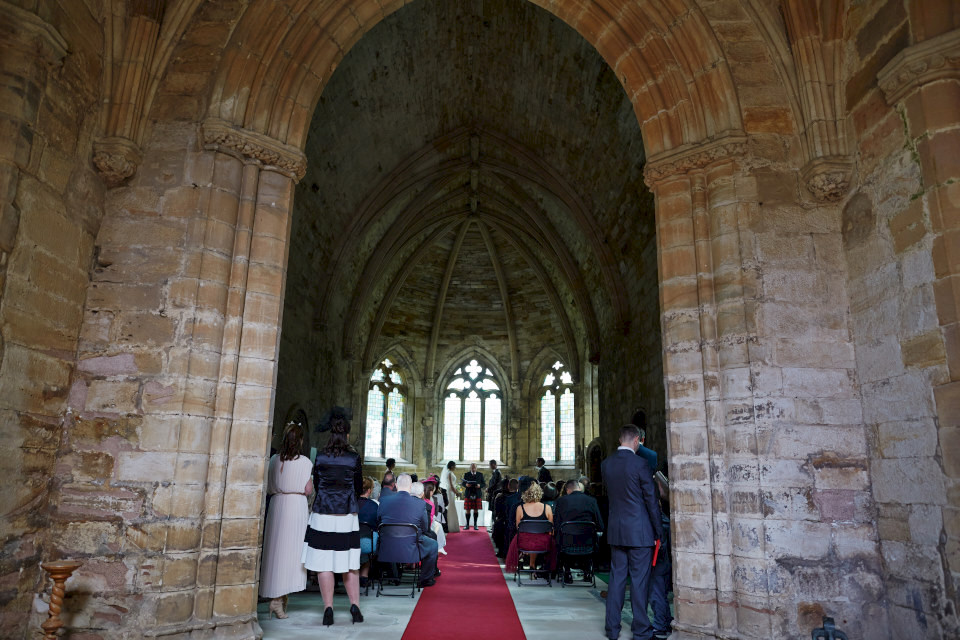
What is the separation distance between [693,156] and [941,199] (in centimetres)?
192

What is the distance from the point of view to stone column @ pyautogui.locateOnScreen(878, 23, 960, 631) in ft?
13.9

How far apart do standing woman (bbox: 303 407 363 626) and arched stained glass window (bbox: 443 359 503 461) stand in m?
15.4

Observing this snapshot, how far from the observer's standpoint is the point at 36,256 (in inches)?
186

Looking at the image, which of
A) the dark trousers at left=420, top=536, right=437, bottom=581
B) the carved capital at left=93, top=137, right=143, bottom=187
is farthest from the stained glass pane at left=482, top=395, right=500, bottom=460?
the carved capital at left=93, top=137, right=143, bottom=187

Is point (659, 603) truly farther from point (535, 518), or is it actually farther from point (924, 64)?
point (924, 64)

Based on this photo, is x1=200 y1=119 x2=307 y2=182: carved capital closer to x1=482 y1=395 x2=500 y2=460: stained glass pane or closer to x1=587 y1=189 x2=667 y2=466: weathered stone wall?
x1=587 y1=189 x2=667 y2=466: weathered stone wall

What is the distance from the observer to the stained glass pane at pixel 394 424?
20422 millimetres

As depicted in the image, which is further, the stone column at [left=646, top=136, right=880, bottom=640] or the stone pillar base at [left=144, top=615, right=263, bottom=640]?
the stone column at [left=646, top=136, right=880, bottom=640]

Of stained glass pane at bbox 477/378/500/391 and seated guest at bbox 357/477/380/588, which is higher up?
stained glass pane at bbox 477/378/500/391

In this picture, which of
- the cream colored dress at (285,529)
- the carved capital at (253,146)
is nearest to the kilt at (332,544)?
the cream colored dress at (285,529)

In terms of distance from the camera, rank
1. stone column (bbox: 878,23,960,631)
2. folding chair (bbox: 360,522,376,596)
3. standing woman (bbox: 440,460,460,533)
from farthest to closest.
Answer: standing woman (bbox: 440,460,460,533) → folding chair (bbox: 360,522,376,596) → stone column (bbox: 878,23,960,631)

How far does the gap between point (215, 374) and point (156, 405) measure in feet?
1.54

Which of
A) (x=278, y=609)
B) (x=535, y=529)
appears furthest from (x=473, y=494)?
(x=278, y=609)

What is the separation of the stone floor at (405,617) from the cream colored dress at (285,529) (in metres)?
0.30
